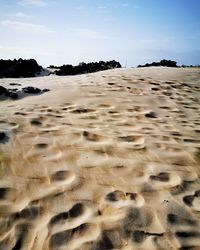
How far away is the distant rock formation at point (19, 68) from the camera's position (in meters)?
12.6

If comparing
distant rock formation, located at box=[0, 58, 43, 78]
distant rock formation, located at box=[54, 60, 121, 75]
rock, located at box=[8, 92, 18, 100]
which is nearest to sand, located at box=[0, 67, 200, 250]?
rock, located at box=[8, 92, 18, 100]

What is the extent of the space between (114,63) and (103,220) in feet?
50.5

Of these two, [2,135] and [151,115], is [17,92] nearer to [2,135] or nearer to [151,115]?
[2,135]

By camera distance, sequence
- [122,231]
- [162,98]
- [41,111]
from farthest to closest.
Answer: [162,98], [41,111], [122,231]

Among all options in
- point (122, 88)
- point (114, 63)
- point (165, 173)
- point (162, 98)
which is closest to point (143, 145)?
point (165, 173)

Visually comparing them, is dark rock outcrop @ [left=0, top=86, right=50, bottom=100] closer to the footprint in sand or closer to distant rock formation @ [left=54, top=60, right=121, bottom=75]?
the footprint in sand

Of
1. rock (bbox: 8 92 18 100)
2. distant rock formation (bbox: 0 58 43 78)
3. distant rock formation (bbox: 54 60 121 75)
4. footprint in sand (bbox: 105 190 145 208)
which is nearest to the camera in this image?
footprint in sand (bbox: 105 190 145 208)

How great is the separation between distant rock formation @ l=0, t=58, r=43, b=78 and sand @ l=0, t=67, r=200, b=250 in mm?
8032

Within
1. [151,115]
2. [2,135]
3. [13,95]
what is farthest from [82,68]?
[2,135]

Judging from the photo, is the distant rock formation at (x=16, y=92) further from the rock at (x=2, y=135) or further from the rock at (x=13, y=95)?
the rock at (x=2, y=135)

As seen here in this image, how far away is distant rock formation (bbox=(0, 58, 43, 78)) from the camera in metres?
12.6

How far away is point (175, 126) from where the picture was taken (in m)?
4.46

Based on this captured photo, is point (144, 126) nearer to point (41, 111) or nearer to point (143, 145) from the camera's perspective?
point (143, 145)

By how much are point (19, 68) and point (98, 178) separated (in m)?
11.6
